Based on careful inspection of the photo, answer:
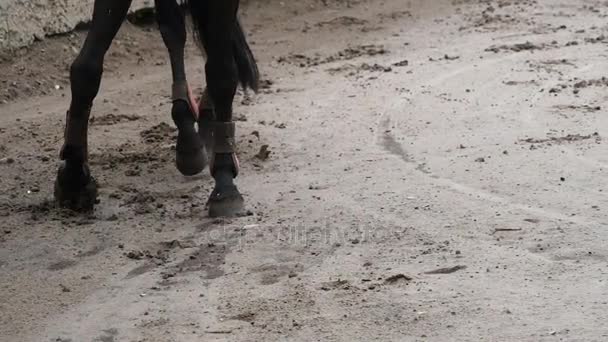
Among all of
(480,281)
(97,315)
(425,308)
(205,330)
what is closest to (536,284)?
(480,281)

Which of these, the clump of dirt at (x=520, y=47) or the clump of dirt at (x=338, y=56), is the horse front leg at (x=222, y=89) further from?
the clump of dirt at (x=520, y=47)

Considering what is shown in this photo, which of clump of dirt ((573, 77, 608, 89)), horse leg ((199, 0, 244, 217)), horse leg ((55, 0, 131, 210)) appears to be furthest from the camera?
clump of dirt ((573, 77, 608, 89))

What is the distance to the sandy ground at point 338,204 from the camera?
145 inches

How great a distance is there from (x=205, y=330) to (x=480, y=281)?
95 centimetres

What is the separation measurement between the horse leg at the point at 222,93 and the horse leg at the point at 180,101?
0.38 metres

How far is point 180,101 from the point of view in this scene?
5.46 metres

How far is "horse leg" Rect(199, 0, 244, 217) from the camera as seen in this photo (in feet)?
15.5

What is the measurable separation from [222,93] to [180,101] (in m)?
0.62

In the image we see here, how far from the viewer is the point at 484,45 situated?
8102 mm

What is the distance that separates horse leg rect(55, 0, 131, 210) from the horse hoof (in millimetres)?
522

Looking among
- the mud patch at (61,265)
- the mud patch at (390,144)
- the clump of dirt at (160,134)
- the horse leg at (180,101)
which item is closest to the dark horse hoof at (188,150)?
the horse leg at (180,101)

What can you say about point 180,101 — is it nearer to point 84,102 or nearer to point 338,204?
point 84,102

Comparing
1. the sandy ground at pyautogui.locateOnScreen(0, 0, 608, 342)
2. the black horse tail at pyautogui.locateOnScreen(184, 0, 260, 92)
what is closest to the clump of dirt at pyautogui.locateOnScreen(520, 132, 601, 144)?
the sandy ground at pyautogui.locateOnScreen(0, 0, 608, 342)

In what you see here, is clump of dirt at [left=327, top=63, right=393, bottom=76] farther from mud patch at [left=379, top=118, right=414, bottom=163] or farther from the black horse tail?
the black horse tail
